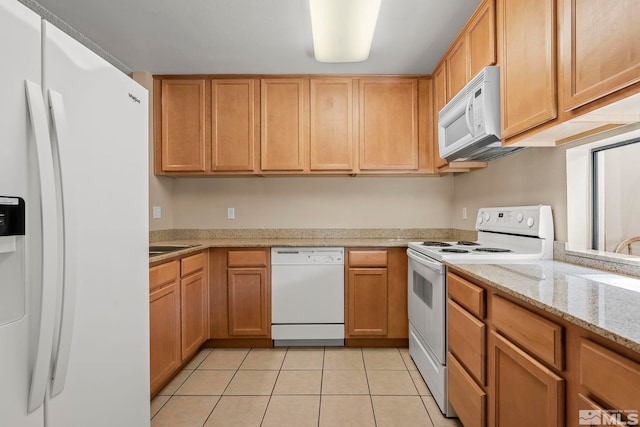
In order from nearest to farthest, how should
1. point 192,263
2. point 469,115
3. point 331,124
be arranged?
1. point 469,115
2. point 192,263
3. point 331,124

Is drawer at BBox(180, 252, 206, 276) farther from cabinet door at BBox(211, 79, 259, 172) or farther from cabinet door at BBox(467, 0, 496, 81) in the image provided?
cabinet door at BBox(467, 0, 496, 81)

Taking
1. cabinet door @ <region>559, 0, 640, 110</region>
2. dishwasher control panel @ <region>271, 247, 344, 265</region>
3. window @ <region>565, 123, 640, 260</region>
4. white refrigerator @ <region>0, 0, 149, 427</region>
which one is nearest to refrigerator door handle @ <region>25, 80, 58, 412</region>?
white refrigerator @ <region>0, 0, 149, 427</region>

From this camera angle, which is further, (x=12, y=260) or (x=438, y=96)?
(x=438, y=96)

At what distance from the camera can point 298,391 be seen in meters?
2.09

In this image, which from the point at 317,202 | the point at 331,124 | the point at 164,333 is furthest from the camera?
the point at 317,202

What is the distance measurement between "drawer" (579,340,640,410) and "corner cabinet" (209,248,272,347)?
222 centimetres

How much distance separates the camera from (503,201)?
2.35 meters

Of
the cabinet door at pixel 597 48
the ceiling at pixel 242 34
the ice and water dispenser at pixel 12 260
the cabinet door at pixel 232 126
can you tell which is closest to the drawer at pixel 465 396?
the cabinet door at pixel 597 48

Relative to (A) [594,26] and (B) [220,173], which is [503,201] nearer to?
(A) [594,26]

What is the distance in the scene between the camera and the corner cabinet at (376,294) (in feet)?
9.03

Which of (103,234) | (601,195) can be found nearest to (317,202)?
(601,195)

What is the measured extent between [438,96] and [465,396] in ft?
7.18

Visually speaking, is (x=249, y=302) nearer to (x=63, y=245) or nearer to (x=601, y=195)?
(x=63, y=245)

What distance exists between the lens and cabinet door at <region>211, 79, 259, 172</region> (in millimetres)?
2965
